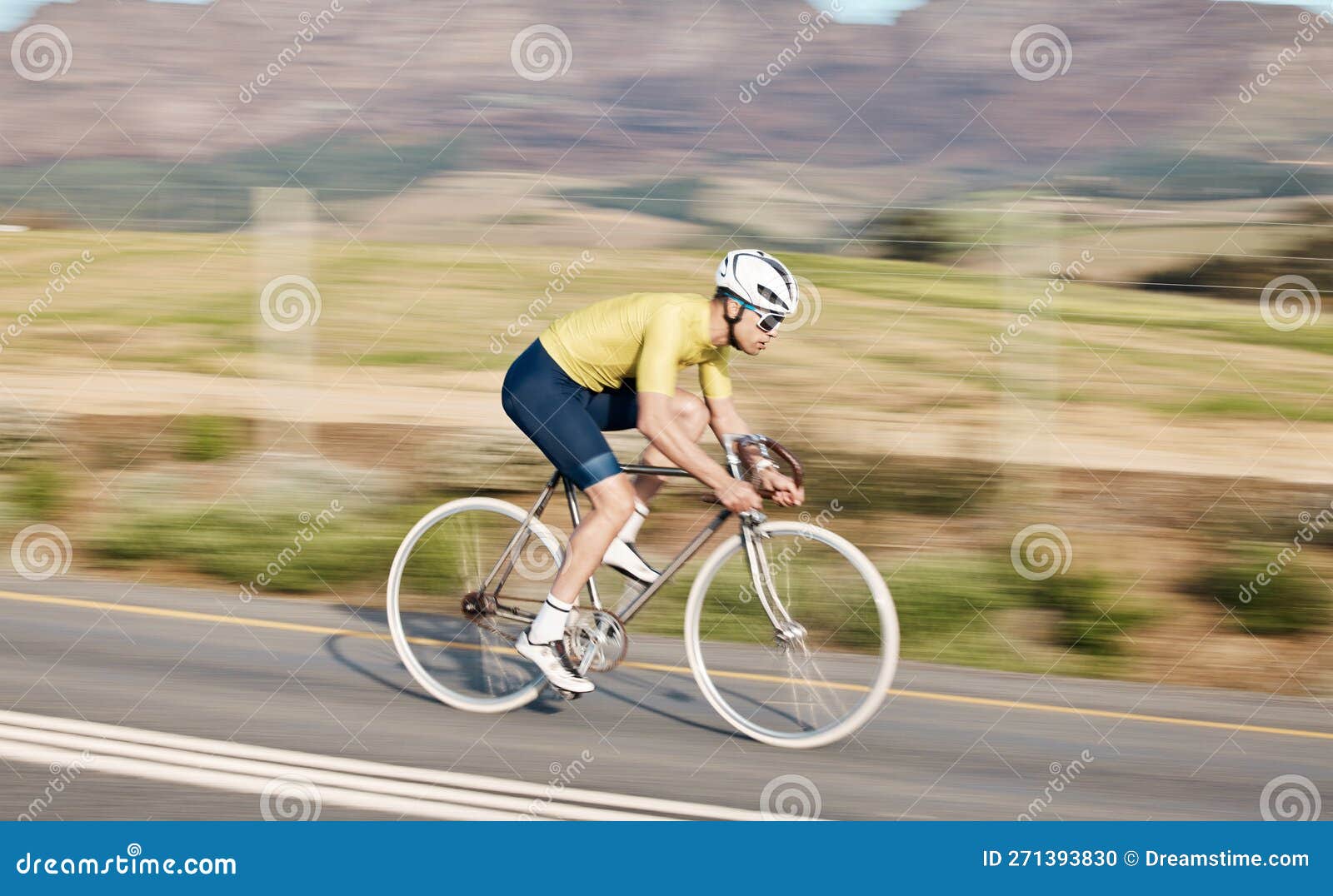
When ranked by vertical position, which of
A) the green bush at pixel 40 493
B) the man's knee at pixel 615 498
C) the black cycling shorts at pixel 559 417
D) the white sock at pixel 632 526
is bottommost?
the man's knee at pixel 615 498

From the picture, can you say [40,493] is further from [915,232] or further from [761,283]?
[915,232]

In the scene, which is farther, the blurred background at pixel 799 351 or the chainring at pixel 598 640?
the blurred background at pixel 799 351

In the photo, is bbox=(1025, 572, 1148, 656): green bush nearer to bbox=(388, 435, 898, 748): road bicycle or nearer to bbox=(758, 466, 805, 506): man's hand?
bbox=(388, 435, 898, 748): road bicycle

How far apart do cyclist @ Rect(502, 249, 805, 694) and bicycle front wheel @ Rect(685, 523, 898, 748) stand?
0.24m

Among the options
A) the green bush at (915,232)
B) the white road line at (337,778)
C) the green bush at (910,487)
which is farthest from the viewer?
the green bush at (915,232)

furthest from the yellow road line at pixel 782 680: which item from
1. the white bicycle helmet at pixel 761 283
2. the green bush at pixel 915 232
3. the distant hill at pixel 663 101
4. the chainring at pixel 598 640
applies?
the green bush at pixel 915 232

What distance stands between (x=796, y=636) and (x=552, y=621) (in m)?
0.93

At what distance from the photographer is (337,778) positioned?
454 centimetres

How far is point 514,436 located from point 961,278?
452 cm

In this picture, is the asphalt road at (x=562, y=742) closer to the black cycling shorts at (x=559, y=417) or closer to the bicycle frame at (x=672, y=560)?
the bicycle frame at (x=672, y=560)

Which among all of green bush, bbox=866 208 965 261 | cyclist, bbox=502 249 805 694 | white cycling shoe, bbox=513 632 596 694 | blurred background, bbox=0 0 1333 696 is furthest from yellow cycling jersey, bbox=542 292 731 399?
green bush, bbox=866 208 965 261

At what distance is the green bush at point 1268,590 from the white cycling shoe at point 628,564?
416 cm

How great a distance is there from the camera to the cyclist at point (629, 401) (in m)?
4.73

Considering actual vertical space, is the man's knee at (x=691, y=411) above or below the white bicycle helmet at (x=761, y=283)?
below
